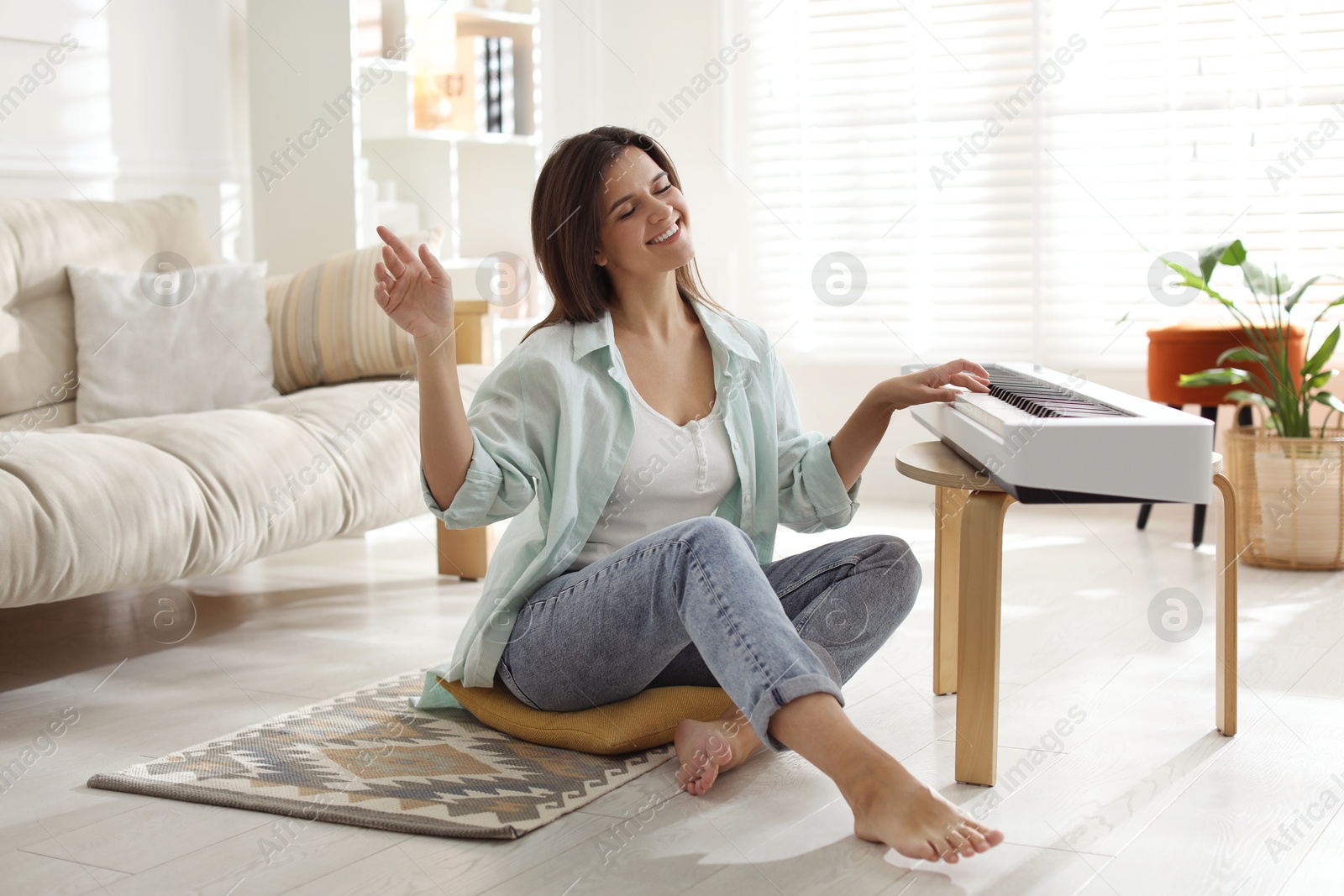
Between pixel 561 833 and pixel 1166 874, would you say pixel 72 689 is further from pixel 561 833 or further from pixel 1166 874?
pixel 1166 874

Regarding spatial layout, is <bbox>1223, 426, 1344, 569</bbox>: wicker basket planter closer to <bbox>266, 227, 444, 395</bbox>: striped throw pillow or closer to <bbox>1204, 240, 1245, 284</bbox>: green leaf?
<bbox>1204, 240, 1245, 284</bbox>: green leaf

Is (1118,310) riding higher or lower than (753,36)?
lower

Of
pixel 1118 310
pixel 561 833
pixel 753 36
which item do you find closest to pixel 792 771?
pixel 561 833

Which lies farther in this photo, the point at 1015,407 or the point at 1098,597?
the point at 1098,597

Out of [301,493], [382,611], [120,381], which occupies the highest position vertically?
[120,381]

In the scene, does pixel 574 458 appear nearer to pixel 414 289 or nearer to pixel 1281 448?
pixel 414 289

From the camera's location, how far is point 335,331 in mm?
2857

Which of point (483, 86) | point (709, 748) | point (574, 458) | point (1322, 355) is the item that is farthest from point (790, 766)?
point (483, 86)

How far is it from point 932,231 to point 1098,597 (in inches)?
62.3

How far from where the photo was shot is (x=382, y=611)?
2.54 metres

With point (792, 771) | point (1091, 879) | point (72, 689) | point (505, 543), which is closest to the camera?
point (1091, 879)

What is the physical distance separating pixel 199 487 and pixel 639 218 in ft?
3.05

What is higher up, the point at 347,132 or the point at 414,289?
the point at 347,132

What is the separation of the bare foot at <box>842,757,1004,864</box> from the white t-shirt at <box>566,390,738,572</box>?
48cm
